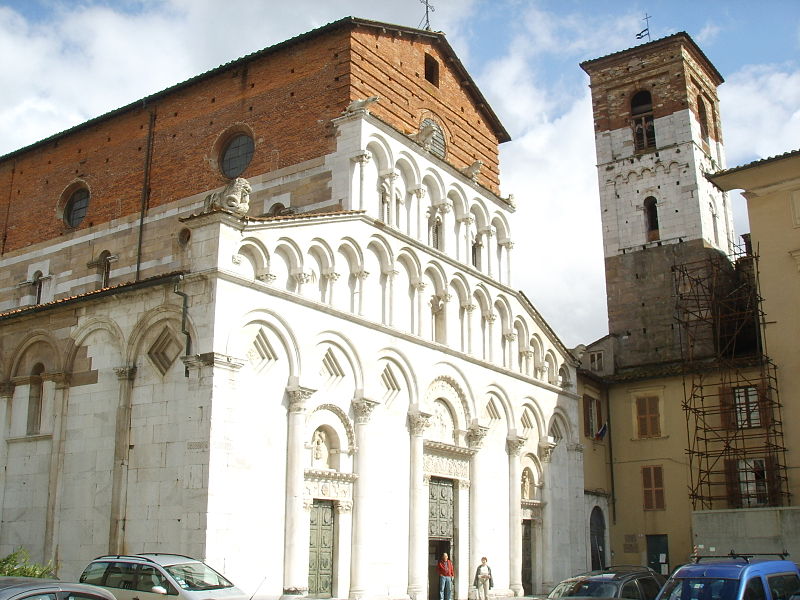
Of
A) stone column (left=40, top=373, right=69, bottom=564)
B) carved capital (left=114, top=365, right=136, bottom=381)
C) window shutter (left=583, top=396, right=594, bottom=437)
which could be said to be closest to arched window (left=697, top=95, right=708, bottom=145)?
window shutter (left=583, top=396, right=594, bottom=437)

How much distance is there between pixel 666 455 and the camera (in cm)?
2908

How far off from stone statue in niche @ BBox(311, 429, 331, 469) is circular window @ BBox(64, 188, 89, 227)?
12118mm

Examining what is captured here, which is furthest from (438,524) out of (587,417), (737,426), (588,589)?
(737,426)

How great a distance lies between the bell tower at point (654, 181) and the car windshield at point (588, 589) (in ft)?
64.9

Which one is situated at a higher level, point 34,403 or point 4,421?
point 34,403

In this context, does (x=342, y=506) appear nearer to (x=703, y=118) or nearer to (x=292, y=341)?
(x=292, y=341)

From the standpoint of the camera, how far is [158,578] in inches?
523

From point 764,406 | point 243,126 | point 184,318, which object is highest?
point 243,126

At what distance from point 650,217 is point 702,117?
5545 millimetres

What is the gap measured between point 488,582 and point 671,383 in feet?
34.4

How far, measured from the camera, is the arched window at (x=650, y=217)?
36.9 meters

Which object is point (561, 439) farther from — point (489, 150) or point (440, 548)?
point (489, 150)

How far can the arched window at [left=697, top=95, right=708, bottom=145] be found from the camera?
3888cm

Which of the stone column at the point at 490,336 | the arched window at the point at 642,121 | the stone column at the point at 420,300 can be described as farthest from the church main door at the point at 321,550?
the arched window at the point at 642,121
